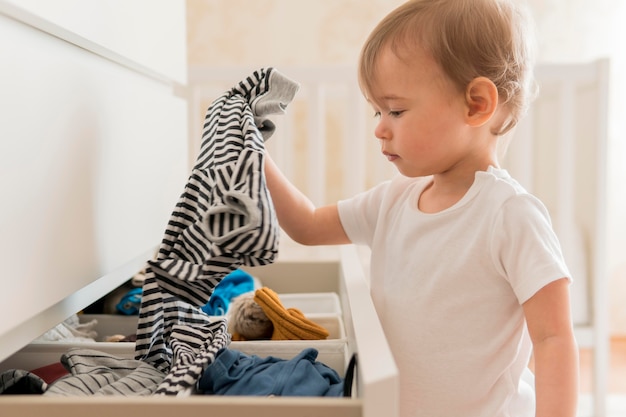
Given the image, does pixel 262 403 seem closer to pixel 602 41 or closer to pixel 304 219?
pixel 304 219

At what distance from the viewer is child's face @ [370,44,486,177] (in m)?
0.83

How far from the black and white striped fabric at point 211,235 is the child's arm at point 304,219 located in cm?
17

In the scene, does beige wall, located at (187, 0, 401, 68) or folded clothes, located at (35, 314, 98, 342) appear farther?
beige wall, located at (187, 0, 401, 68)

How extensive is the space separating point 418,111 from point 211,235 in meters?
0.31

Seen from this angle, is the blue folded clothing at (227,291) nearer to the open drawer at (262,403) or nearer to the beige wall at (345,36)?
the open drawer at (262,403)

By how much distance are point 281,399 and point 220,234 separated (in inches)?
7.9

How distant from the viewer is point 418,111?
0.83 metres

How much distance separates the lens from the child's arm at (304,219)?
1017 mm

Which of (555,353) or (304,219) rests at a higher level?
(304,219)

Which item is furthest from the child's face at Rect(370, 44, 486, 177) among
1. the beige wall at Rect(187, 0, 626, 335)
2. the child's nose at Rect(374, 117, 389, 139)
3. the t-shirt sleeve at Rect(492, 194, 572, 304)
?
the beige wall at Rect(187, 0, 626, 335)

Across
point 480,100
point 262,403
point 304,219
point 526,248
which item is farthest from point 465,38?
point 262,403

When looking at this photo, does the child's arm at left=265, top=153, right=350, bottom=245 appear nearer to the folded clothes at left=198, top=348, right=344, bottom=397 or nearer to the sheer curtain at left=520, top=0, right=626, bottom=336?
the folded clothes at left=198, top=348, right=344, bottom=397

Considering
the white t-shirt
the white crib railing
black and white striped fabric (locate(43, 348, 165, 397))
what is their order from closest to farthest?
black and white striped fabric (locate(43, 348, 165, 397)) → the white t-shirt → the white crib railing

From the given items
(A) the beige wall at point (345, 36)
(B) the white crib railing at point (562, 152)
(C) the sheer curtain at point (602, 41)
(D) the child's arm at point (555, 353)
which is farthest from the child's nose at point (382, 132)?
(C) the sheer curtain at point (602, 41)
